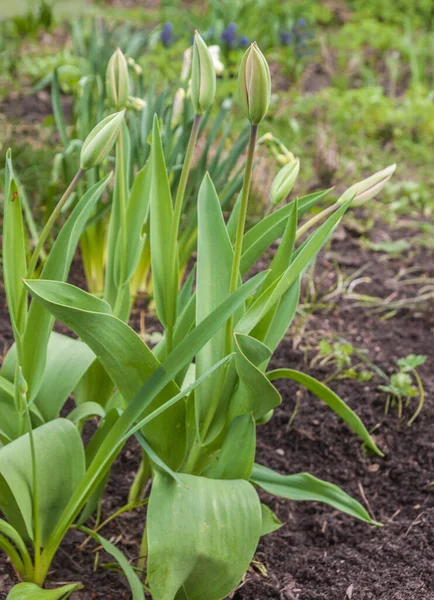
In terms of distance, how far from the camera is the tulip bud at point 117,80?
125 centimetres

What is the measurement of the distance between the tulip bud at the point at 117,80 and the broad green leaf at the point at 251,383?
47cm

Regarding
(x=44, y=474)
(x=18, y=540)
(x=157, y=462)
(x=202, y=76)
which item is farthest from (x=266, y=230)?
(x=18, y=540)

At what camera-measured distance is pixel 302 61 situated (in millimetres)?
4914

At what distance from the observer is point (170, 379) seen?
1.14m

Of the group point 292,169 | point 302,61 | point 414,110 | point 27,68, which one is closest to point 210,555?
point 292,169

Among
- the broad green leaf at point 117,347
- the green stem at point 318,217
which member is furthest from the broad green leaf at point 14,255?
the green stem at point 318,217

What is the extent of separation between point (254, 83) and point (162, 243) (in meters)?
0.39

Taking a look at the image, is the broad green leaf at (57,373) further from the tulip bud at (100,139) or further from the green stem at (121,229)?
the tulip bud at (100,139)

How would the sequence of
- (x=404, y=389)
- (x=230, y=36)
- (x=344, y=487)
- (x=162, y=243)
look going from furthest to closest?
(x=230, y=36) < (x=404, y=389) < (x=344, y=487) < (x=162, y=243)

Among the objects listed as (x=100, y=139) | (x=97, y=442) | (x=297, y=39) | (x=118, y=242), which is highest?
(x=100, y=139)

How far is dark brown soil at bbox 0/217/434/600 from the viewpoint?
4.58ft

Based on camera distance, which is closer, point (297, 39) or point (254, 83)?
point (254, 83)

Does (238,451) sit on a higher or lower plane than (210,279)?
lower

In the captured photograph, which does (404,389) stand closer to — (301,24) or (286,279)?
(286,279)
